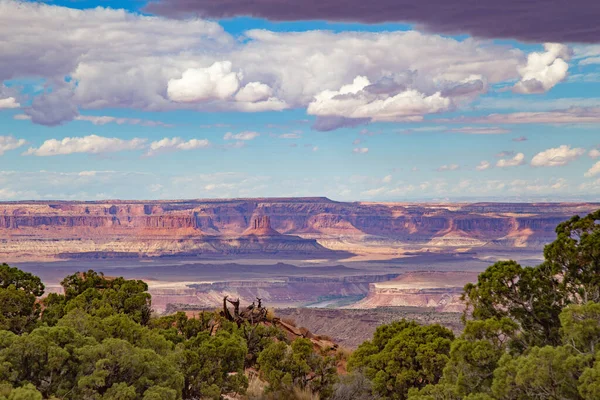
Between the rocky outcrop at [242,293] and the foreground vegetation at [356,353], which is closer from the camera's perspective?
the foreground vegetation at [356,353]

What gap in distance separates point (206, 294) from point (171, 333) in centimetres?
15089

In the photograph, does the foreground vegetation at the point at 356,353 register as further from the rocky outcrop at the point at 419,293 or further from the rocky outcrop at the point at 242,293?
the rocky outcrop at the point at 242,293

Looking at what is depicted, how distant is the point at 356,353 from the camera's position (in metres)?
27.0

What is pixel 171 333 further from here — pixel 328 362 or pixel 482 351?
pixel 482 351

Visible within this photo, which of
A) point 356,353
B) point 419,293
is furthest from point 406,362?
point 419,293

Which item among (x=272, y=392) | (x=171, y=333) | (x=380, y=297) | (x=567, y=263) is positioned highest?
(x=567, y=263)

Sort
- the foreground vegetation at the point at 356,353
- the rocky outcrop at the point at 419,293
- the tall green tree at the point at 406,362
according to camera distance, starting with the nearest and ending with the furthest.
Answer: the foreground vegetation at the point at 356,353 < the tall green tree at the point at 406,362 < the rocky outcrop at the point at 419,293

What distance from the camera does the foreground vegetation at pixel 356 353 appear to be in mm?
16047

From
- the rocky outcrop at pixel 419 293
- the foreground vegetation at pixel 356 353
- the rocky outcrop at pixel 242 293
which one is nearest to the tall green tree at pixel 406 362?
the foreground vegetation at pixel 356 353

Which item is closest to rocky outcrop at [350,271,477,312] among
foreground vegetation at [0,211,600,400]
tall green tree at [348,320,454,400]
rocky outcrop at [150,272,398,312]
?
rocky outcrop at [150,272,398,312]

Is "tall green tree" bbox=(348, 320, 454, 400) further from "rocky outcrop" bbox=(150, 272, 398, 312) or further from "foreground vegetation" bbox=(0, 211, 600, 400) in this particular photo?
"rocky outcrop" bbox=(150, 272, 398, 312)

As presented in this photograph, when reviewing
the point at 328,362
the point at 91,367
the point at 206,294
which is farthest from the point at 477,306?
the point at 206,294

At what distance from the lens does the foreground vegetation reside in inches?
632

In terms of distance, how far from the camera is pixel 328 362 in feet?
82.5
